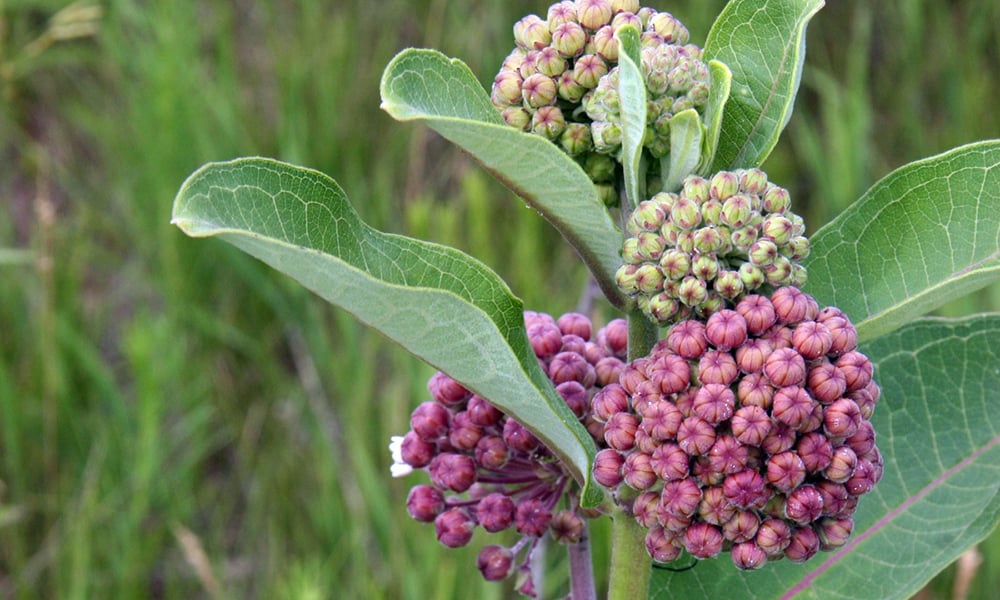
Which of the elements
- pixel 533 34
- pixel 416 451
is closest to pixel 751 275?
pixel 533 34

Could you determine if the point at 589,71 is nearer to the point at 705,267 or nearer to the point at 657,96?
the point at 657,96

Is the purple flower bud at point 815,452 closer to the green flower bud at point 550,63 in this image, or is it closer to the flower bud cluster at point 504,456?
the flower bud cluster at point 504,456

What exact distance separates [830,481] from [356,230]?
20.3 inches

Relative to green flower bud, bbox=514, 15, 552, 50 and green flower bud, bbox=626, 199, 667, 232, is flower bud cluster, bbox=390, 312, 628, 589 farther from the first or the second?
green flower bud, bbox=514, 15, 552, 50

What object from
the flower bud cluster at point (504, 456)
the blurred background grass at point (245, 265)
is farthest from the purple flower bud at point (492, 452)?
the blurred background grass at point (245, 265)

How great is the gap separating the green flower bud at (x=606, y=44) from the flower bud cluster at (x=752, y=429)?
0.29m

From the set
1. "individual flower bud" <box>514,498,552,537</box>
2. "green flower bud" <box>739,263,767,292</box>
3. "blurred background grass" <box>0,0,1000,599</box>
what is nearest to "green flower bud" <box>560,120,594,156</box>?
"green flower bud" <box>739,263,767,292</box>

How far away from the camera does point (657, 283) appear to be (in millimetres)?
1056

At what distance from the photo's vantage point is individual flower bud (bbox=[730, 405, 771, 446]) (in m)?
1.00

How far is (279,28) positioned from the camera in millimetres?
4457

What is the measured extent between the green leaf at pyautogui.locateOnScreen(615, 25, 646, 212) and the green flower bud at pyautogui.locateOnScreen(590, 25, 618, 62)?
77 millimetres

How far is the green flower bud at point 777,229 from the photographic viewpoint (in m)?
1.05

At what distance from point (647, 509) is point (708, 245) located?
0.27 meters

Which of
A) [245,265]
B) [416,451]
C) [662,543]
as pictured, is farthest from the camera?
[245,265]
